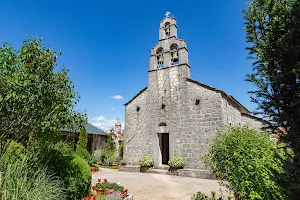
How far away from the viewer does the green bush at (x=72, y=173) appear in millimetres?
4316

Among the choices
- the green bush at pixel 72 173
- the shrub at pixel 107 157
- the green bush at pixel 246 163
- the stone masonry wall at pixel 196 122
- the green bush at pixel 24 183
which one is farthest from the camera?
the shrub at pixel 107 157

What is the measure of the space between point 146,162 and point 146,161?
59mm

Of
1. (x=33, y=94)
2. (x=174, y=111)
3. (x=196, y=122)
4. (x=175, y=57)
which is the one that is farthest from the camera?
(x=175, y=57)

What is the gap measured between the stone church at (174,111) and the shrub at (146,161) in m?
0.27

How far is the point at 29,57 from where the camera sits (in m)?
3.63

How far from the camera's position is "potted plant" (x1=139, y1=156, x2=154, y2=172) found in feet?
36.7

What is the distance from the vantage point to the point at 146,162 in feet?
36.7

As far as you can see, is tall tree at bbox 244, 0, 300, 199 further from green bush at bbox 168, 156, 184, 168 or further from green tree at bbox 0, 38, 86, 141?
green bush at bbox 168, 156, 184, 168

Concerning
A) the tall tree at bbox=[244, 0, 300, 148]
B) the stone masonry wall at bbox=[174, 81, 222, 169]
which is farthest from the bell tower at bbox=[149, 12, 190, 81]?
the tall tree at bbox=[244, 0, 300, 148]

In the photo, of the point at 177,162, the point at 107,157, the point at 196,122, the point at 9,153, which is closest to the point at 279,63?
the point at 9,153

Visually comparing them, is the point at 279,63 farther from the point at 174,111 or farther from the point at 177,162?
the point at 174,111

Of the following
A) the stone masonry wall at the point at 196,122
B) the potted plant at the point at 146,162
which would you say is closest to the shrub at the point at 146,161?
the potted plant at the point at 146,162

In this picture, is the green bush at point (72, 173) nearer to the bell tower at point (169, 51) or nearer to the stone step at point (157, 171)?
the stone step at point (157, 171)

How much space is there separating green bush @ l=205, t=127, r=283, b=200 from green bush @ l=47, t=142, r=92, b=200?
324cm
